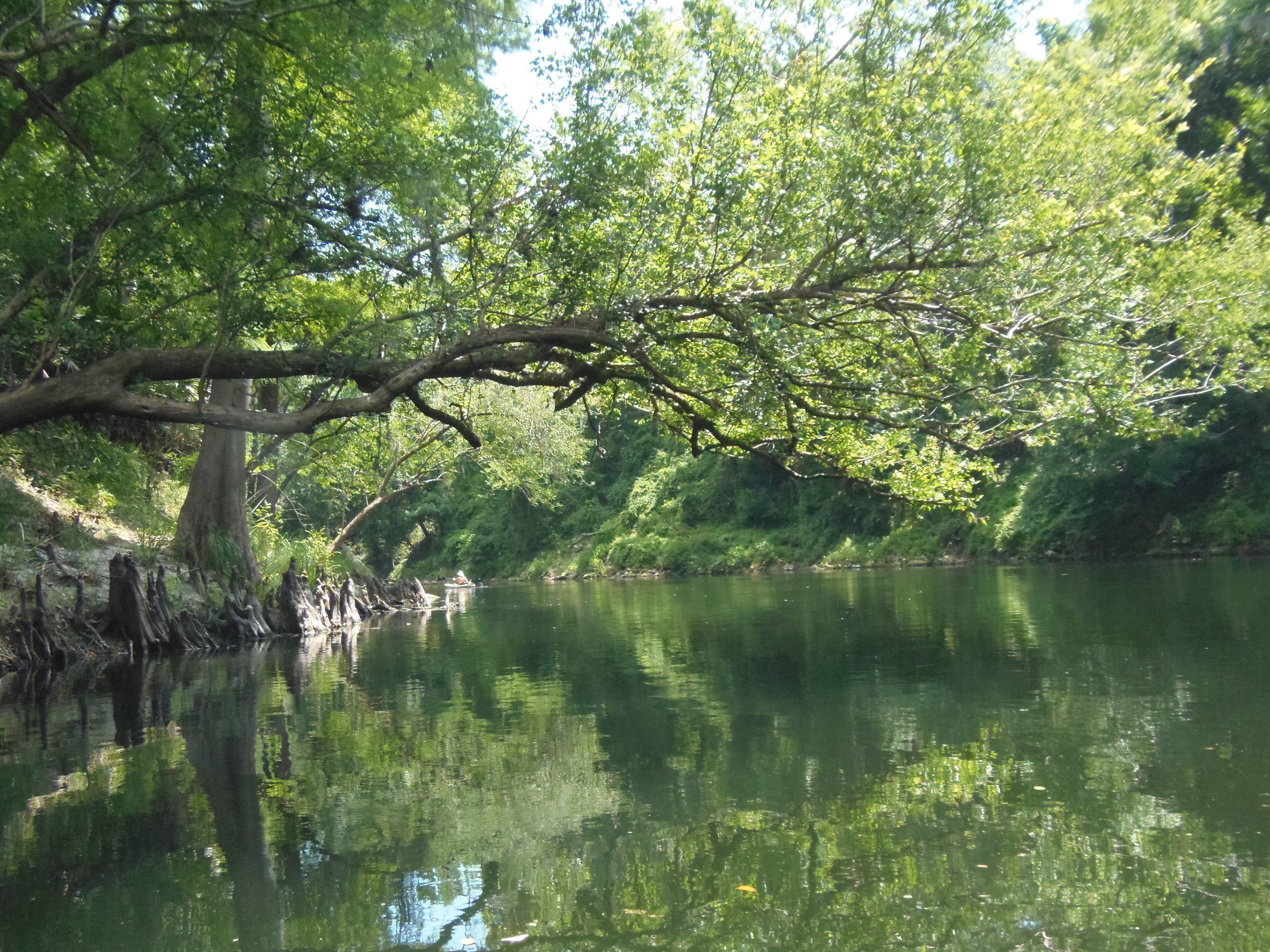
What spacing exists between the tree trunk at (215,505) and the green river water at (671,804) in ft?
21.6

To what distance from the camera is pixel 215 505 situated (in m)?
21.2

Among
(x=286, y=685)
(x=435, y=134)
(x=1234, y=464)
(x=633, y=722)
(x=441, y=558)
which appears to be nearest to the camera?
(x=633, y=722)

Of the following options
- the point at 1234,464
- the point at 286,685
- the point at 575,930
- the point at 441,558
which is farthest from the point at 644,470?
the point at 575,930

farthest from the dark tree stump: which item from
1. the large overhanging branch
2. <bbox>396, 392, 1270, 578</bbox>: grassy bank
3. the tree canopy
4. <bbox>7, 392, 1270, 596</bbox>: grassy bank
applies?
the large overhanging branch

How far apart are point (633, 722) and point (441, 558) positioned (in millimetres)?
58175

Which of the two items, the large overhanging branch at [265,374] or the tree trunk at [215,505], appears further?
the tree trunk at [215,505]

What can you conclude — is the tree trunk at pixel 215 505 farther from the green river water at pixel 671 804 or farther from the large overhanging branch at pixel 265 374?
the large overhanging branch at pixel 265 374

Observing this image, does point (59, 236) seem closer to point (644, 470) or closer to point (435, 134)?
point (435, 134)

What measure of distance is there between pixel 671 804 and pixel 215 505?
54.4 feet

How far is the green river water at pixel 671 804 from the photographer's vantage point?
498 cm

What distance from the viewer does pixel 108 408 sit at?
9.20 m

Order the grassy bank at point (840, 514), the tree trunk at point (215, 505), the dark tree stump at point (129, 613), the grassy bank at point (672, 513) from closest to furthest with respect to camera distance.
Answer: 1. the dark tree stump at point (129, 613)
2. the grassy bank at point (672, 513)
3. the tree trunk at point (215, 505)
4. the grassy bank at point (840, 514)

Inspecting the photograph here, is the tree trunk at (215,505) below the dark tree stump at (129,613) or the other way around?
the other way around

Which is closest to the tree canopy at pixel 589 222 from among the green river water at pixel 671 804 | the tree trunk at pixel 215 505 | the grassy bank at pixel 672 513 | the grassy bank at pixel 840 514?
the grassy bank at pixel 672 513
